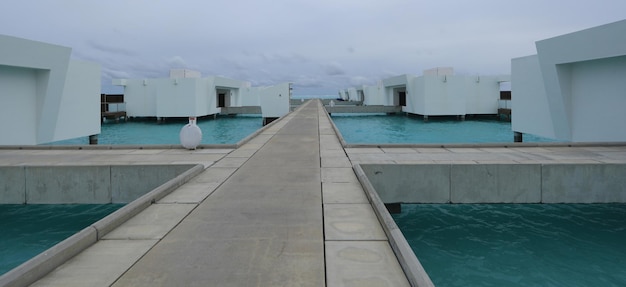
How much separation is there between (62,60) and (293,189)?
18.0m

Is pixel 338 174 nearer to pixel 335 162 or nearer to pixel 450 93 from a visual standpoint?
pixel 335 162

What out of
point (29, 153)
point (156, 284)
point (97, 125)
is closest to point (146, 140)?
point (97, 125)

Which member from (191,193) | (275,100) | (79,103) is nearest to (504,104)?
(275,100)

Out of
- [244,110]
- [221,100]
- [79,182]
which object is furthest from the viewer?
[221,100]

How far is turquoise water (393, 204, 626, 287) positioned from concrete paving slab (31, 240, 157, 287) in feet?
17.6

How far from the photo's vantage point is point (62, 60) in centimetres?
1947

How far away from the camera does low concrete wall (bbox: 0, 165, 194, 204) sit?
9562 mm

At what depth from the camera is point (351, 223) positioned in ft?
18.0

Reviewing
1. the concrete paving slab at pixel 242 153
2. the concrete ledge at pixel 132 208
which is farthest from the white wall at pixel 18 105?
the concrete ledge at pixel 132 208

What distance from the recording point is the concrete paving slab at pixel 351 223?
198 inches

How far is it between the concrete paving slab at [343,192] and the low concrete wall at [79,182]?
417 centimetres

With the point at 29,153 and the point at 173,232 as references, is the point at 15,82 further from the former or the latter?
the point at 173,232

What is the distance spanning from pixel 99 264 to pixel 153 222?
1.41 metres

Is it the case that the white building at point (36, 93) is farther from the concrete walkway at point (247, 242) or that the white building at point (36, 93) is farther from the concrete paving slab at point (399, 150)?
the concrete paving slab at point (399, 150)
